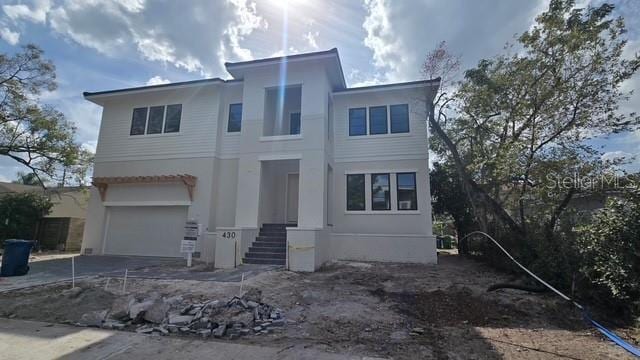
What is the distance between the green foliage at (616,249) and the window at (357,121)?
8282 millimetres

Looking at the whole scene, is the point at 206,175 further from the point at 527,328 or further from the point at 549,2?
the point at 549,2

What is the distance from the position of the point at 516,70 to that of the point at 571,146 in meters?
3.02

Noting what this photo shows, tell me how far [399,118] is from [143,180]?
11.0 m

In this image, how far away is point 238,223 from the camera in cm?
1066

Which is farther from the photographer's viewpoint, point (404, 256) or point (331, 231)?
point (331, 231)

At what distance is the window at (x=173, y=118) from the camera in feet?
41.5

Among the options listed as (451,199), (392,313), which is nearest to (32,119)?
(392,313)

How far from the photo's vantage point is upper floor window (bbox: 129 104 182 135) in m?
12.7

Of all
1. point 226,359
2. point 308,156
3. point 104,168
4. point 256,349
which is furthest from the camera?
point 104,168

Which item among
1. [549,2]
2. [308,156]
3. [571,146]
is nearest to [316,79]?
[308,156]

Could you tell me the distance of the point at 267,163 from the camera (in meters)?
11.6

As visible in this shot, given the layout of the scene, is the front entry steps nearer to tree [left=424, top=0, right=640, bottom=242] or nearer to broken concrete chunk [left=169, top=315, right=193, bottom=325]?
broken concrete chunk [left=169, top=315, right=193, bottom=325]

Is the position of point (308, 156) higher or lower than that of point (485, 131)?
→ lower

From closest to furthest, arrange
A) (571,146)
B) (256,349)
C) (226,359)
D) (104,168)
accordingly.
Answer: (226,359) → (256,349) → (571,146) → (104,168)
